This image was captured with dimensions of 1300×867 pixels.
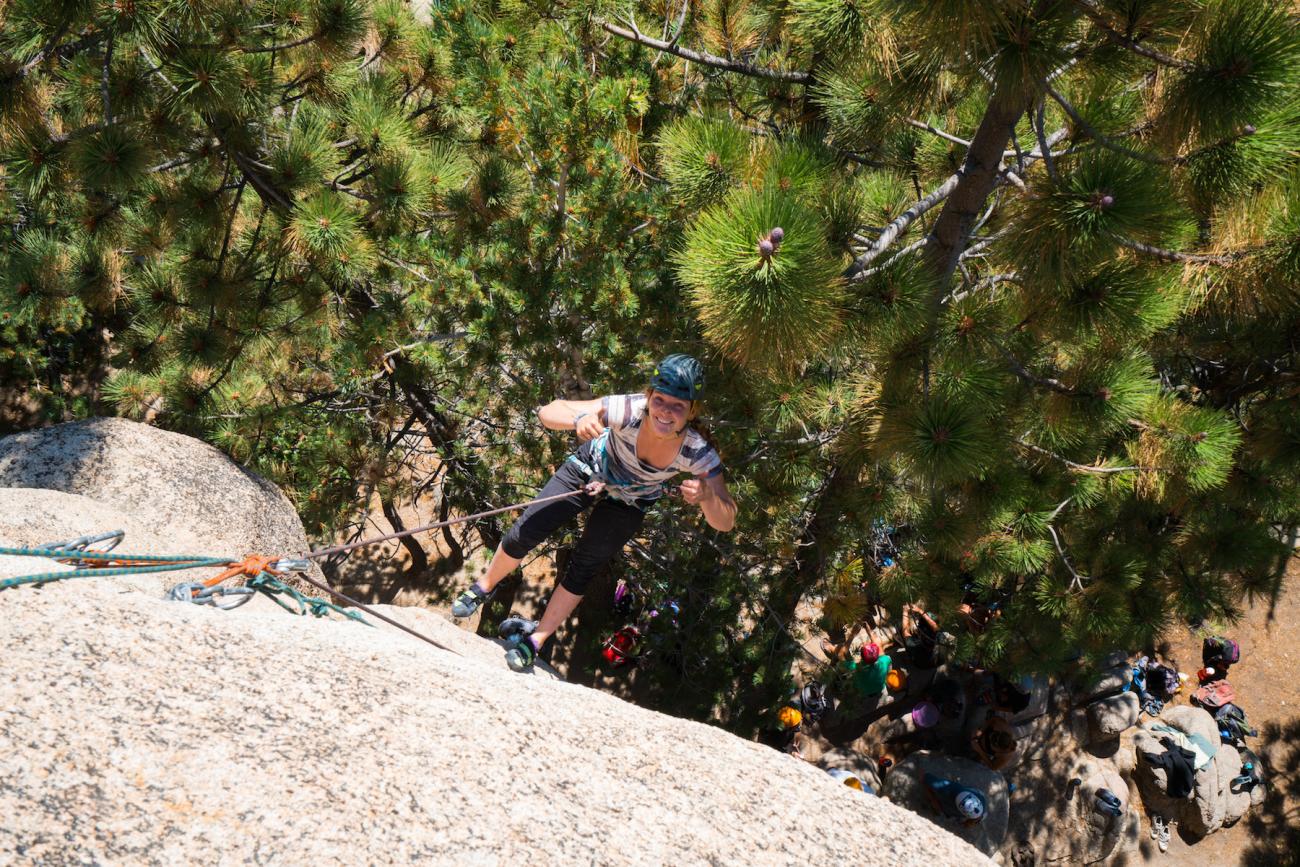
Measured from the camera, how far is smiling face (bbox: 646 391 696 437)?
129 inches

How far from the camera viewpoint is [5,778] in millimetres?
1653

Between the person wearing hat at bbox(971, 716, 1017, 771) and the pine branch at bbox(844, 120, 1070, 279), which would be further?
the person wearing hat at bbox(971, 716, 1017, 771)

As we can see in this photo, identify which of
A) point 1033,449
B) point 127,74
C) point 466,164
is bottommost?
point 1033,449

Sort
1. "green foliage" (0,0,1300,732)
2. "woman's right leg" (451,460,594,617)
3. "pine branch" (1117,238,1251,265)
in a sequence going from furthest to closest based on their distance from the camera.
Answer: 1. "woman's right leg" (451,460,594,617)
2. "pine branch" (1117,238,1251,265)
3. "green foliage" (0,0,1300,732)

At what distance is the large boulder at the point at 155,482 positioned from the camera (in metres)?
4.38

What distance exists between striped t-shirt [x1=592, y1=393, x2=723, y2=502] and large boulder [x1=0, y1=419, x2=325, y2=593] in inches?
68.2

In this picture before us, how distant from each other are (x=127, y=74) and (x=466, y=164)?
69.6 inches

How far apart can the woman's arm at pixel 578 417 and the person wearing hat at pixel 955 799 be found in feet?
17.2

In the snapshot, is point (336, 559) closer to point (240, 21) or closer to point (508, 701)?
point (240, 21)

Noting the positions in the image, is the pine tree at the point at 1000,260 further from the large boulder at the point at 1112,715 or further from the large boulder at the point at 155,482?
the large boulder at the point at 1112,715

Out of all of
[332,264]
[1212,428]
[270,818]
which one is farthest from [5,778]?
[1212,428]

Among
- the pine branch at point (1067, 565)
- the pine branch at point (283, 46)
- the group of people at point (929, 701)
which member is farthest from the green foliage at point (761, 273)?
the group of people at point (929, 701)

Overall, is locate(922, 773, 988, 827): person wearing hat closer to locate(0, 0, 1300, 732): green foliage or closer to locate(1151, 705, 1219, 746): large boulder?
locate(0, 0, 1300, 732): green foliage

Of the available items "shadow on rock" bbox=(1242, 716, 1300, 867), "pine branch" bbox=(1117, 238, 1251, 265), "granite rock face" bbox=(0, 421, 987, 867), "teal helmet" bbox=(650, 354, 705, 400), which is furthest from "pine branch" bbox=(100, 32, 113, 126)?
"shadow on rock" bbox=(1242, 716, 1300, 867)
